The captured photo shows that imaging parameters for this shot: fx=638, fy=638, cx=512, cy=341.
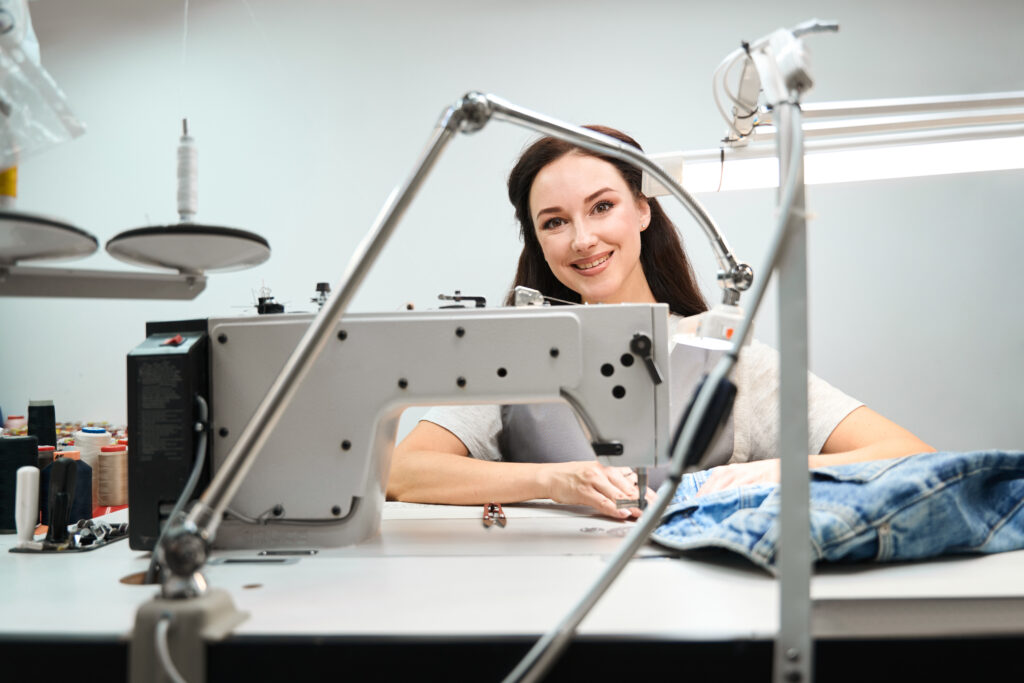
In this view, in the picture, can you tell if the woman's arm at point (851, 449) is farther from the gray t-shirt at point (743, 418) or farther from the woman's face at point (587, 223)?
the woman's face at point (587, 223)

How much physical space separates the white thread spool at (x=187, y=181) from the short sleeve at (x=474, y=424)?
0.95m

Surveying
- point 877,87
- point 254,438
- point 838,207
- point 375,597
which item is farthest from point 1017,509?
point 877,87

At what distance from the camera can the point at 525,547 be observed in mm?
947

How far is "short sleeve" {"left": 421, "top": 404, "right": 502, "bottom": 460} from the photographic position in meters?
1.65

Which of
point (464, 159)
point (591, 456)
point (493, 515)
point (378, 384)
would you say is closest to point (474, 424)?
point (591, 456)

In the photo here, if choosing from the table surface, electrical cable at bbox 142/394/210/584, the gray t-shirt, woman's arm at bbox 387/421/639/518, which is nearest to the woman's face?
the gray t-shirt

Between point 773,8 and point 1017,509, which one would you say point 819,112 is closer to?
point 1017,509

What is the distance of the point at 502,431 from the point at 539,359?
803mm

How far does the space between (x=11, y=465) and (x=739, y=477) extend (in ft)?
4.29

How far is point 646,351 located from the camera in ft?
3.27

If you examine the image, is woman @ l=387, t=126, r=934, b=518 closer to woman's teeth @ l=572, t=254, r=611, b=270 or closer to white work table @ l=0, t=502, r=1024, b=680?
woman's teeth @ l=572, t=254, r=611, b=270

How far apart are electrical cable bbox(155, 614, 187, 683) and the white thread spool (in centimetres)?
43

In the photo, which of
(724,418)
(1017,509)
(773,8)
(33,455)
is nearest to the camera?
(724,418)

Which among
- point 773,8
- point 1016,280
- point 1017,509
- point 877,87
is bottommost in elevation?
point 1017,509
